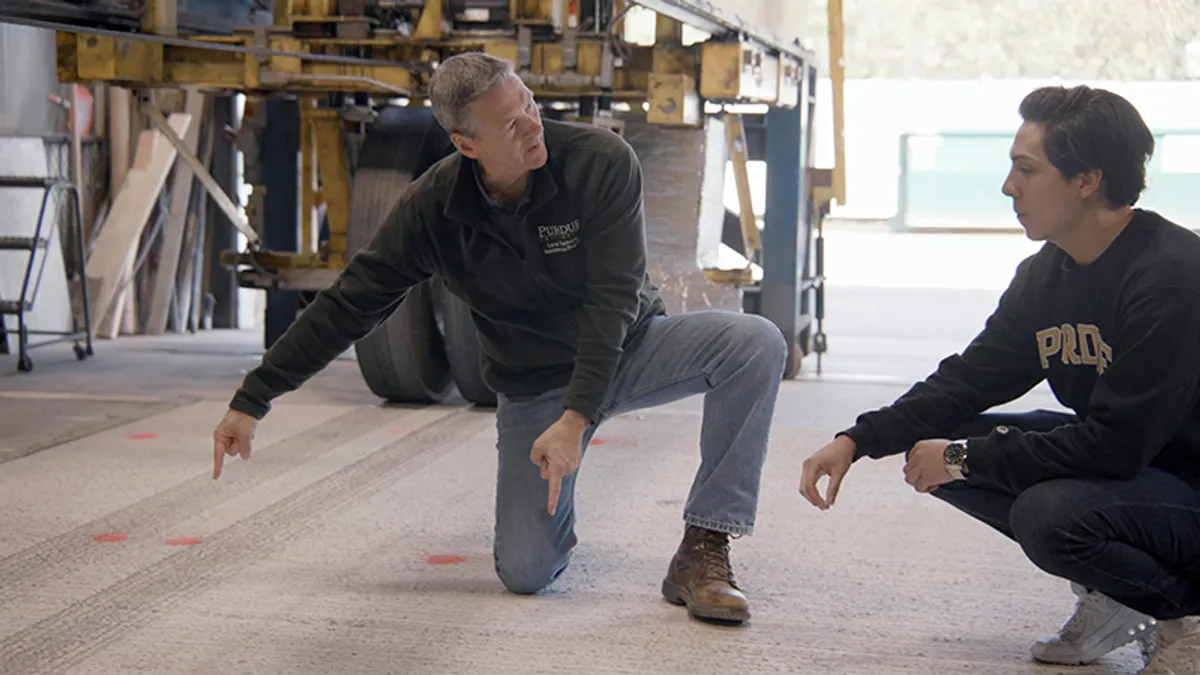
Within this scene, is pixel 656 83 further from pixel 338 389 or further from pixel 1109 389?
pixel 1109 389

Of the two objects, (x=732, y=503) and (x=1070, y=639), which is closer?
(x=1070, y=639)

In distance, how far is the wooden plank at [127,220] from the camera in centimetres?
935

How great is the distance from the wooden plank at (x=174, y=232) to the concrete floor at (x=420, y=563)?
3.27 m

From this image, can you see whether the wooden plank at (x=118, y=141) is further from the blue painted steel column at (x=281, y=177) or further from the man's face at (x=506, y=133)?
the man's face at (x=506, y=133)

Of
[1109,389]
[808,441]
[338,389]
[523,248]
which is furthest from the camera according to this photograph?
[338,389]

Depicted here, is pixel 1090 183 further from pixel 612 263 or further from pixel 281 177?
pixel 281 177

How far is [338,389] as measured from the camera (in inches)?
286

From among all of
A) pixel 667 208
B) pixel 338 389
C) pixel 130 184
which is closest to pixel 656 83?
pixel 667 208

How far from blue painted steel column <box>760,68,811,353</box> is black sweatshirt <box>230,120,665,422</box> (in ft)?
14.4

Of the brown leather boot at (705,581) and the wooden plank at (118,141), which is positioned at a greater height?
the wooden plank at (118,141)

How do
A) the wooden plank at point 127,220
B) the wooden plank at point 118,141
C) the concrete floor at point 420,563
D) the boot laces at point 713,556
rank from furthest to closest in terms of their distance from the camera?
the wooden plank at point 118,141 < the wooden plank at point 127,220 < the boot laces at point 713,556 < the concrete floor at point 420,563

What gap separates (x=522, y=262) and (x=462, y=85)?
473mm

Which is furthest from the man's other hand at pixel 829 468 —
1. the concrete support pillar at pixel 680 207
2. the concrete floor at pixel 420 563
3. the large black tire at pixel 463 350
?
the concrete support pillar at pixel 680 207

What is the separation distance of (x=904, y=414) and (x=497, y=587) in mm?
1139
